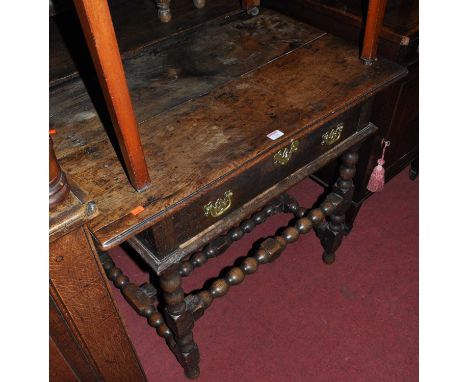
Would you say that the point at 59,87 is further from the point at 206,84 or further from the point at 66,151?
the point at 206,84

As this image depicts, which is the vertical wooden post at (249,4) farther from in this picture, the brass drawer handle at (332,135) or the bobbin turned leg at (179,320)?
the bobbin turned leg at (179,320)

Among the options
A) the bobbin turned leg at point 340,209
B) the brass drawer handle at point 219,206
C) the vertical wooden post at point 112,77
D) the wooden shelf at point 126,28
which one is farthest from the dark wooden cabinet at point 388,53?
the vertical wooden post at point 112,77

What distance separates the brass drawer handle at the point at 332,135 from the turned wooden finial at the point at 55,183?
37.4 inches

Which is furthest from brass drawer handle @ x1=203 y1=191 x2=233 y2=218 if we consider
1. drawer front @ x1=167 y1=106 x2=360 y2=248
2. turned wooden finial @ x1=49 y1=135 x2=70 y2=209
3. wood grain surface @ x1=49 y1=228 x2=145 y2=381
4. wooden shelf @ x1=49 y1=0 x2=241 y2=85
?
wooden shelf @ x1=49 y1=0 x2=241 y2=85

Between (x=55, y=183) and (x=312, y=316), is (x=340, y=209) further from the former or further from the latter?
(x=55, y=183)

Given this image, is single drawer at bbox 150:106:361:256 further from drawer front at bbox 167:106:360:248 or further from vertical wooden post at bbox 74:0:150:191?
vertical wooden post at bbox 74:0:150:191

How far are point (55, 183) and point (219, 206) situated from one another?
0.63 meters

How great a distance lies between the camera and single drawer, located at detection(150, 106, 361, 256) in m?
1.33

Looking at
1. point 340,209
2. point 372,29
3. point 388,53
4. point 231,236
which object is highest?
point 372,29

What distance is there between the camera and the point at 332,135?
5.26ft

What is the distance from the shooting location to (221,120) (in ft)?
4.61

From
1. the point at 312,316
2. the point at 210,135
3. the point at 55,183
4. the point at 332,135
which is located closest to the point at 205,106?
the point at 210,135

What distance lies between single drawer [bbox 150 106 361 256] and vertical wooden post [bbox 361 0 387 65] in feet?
0.60

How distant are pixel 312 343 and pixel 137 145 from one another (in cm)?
127
